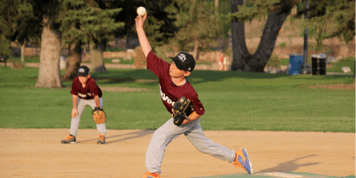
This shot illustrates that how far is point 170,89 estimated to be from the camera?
5.66 meters

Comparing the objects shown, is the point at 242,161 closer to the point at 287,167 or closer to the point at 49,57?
the point at 287,167

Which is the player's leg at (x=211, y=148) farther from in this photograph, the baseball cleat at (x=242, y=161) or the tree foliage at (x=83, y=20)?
the tree foliage at (x=83, y=20)

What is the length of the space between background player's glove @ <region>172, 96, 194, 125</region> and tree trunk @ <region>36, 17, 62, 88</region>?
828 inches

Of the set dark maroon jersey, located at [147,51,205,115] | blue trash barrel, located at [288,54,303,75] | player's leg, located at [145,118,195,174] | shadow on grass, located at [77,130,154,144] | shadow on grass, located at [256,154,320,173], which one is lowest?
blue trash barrel, located at [288,54,303,75]

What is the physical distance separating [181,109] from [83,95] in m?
4.48

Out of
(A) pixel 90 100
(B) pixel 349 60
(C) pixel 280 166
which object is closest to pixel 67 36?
(A) pixel 90 100

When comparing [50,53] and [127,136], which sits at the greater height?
[50,53]

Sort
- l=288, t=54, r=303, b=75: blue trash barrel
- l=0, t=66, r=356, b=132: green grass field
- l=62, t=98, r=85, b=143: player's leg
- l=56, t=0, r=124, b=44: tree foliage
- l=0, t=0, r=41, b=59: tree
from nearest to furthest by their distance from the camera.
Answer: l=62, t=98, r=85, b=143: player's leg, l=0, t=66, r=356, b=132: green grass field, l=56, t=0, r=124, b=44: tree foliage, l=0, t=0, r=41, b=59: tree, l=288, t=54, r=303, b=75: blue trash barrel

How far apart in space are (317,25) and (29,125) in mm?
13694

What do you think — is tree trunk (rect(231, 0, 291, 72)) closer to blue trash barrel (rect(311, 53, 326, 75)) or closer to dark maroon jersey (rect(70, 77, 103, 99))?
blue trash barrel (rect(311, 53, 326, 75))

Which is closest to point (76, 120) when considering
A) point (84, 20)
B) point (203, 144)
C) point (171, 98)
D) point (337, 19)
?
point (203, 144)

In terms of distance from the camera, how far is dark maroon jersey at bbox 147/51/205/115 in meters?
5.56

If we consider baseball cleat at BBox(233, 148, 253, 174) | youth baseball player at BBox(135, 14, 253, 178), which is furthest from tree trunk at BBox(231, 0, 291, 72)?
youth baseball player at BBox(135, 14, 253, 178)

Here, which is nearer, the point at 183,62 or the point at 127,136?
the point at 183,62
